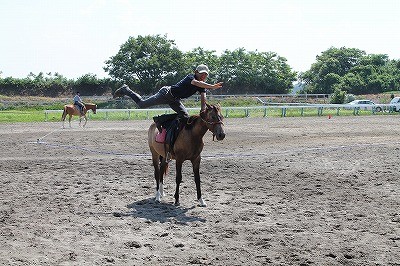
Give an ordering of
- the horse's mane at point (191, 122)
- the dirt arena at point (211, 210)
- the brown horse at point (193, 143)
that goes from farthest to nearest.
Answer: the horse's mane at point (191, 122), the brown horse at point (193, 143), the dirt arena at point (211, 210)

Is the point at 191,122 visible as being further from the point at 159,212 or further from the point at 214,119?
the point at 159,212

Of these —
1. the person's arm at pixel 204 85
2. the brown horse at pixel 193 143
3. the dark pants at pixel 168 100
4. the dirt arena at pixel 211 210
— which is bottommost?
the dirt arena at pixel 211 210

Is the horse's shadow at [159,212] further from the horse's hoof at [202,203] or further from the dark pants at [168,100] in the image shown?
the dark pants at [168,100]

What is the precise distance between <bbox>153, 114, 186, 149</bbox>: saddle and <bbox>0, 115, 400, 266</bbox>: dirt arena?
1271mm

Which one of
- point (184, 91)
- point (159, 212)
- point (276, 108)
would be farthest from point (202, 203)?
point (276, 108)

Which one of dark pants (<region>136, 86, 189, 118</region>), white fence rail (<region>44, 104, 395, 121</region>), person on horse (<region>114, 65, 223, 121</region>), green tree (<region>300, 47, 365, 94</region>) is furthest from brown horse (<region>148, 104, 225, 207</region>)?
green tree (<region>300, 47, 365, 94</region>)

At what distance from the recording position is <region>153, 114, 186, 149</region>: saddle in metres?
10.6

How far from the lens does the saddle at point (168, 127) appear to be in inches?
416

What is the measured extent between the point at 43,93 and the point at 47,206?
72621 millimetres

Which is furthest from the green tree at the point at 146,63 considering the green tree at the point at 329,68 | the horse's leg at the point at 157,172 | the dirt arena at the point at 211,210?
the horse's leg at the point at 157,172

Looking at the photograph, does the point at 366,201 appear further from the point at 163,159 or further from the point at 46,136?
the point at 46,136

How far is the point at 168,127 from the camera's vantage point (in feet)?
35.4

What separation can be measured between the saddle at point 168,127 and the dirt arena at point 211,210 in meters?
1.27

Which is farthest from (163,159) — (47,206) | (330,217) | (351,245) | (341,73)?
(341,73)
